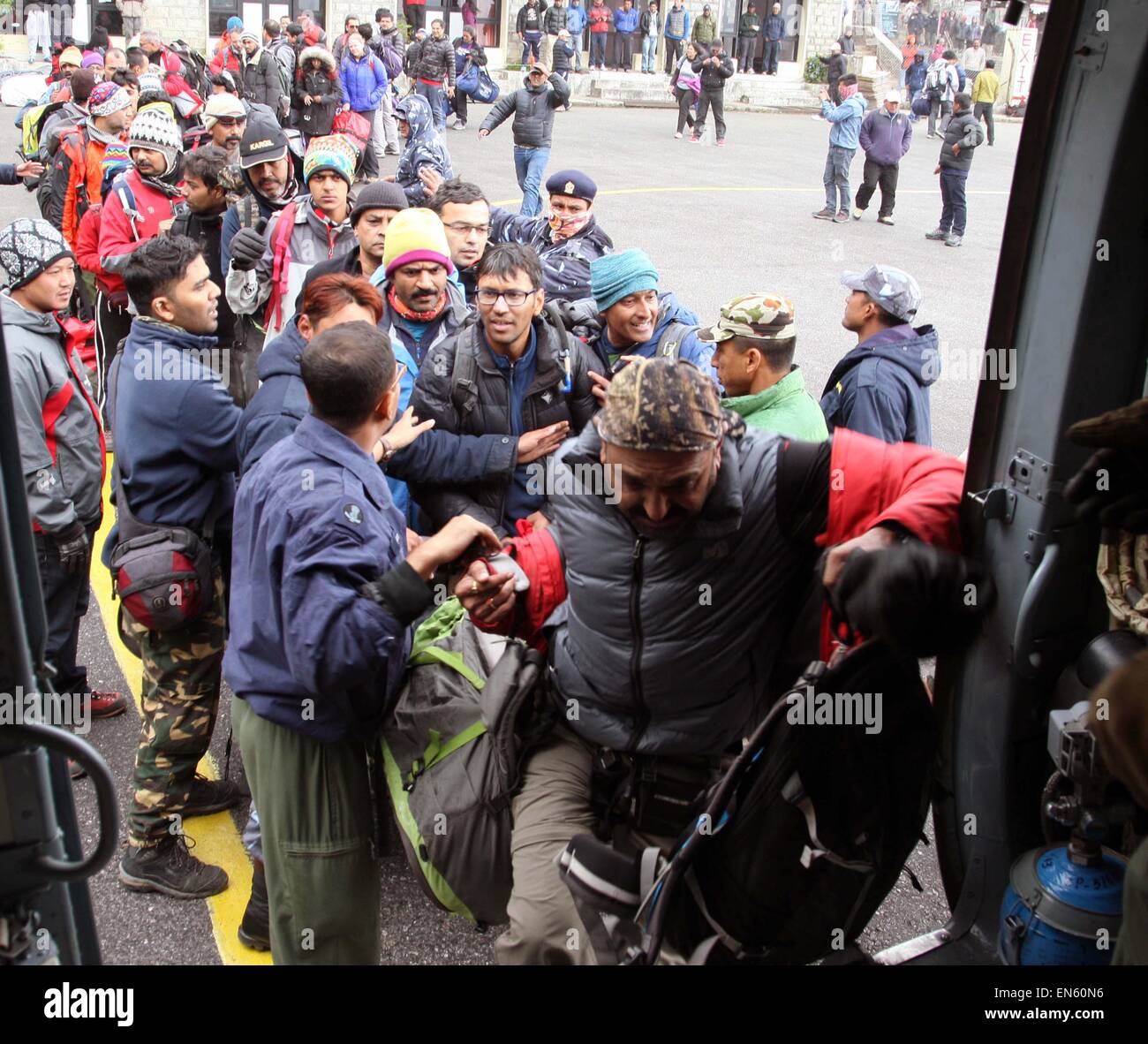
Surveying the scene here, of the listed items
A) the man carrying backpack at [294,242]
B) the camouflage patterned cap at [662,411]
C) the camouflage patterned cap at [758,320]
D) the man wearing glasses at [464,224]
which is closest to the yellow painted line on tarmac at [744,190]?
the man carrying backpack at [294,242]

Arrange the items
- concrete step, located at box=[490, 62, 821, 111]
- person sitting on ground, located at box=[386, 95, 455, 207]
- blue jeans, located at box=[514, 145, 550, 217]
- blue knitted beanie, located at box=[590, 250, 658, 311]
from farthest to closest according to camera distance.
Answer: concrete step, located at box=[490, 62, 821, 111]
blue jeans, located at box=[514, 145, 550, 217]
person sitting on ground, located at box=[386, 95, 455, 207]
blue knitted beanie, located at box=[590, 250, 658, 311]

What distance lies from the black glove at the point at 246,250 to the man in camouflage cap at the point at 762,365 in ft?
9.93

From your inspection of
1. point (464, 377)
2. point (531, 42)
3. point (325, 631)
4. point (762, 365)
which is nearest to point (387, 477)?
point (464, 377)

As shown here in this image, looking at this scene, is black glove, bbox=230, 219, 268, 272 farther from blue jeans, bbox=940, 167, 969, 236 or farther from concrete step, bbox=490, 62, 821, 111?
concrete step, bbox=490, 62, 821, 111

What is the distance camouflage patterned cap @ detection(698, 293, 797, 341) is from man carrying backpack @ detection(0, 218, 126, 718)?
2.49m

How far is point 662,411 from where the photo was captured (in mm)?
2672

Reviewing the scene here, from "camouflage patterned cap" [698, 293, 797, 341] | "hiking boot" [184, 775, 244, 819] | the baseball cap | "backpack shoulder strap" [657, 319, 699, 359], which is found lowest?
"hiking boot" [184, 775, 244, 819]

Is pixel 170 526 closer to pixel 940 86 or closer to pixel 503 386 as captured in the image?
pixel 503 386

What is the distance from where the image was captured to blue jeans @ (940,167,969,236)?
1572 centimetres

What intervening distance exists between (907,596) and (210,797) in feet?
10.4

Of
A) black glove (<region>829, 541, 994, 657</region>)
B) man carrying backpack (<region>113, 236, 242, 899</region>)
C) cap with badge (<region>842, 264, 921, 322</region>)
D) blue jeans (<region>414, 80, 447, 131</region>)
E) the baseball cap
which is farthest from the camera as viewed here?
blue jeans (<region>414, 80, 447, 131</region>)

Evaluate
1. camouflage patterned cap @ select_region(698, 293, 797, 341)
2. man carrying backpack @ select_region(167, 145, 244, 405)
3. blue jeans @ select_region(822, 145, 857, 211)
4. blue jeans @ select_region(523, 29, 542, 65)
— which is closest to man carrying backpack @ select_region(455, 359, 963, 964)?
camouflage patterned cap @ select_region(698, 293, 797, 341)
